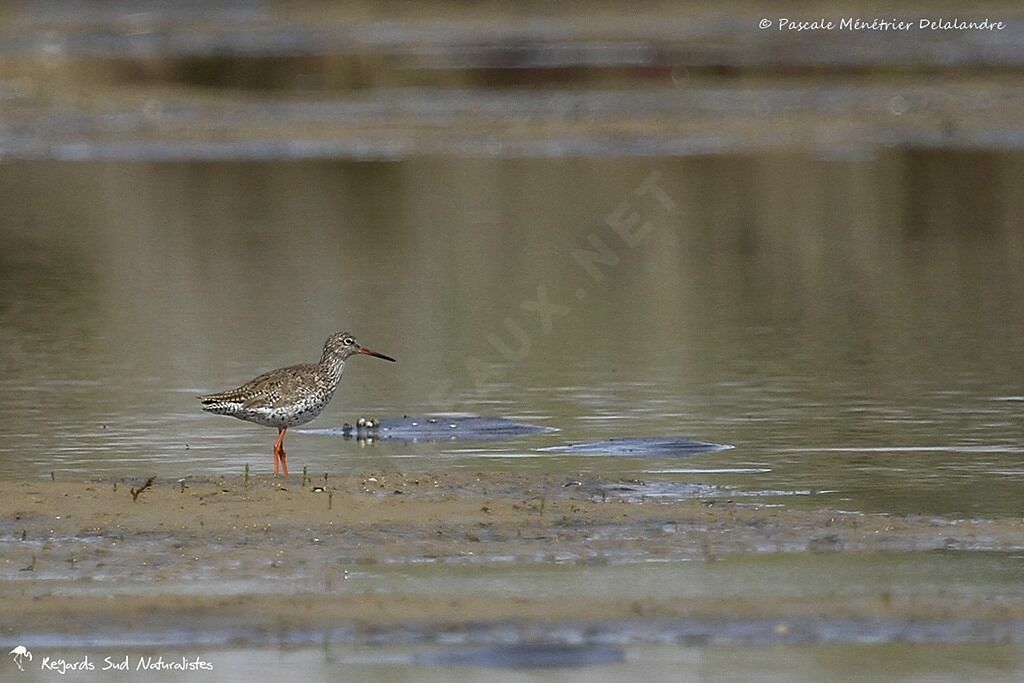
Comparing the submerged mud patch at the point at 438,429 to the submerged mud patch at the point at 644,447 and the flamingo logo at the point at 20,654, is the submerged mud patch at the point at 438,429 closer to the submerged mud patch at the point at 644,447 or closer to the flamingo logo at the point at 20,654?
the submerged mud patch at the point at 644,447

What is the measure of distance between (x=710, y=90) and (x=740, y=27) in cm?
1722

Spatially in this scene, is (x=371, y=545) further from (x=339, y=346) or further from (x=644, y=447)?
(x=644, y=447)

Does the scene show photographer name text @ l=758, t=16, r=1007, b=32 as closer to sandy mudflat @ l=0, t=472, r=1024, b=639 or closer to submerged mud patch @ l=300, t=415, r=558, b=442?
submerged mud patch @ l=300, t=415, r=558, b=442

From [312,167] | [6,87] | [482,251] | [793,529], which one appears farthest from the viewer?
[6,87]

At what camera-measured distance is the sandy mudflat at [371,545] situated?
9.48 m

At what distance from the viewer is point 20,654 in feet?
29.9

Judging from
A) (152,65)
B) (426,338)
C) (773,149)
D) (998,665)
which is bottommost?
(998,665)

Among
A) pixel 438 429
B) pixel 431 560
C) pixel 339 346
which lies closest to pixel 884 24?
pixel 438 429

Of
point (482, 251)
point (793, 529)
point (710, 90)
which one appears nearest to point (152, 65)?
point (710, 90)

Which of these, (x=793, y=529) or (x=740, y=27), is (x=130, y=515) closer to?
(x=793, y=529)

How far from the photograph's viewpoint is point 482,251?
25812 millimetres

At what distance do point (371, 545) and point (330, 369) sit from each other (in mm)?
2532

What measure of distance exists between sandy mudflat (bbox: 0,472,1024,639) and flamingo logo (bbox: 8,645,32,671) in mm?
164

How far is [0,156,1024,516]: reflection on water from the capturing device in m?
13.9
